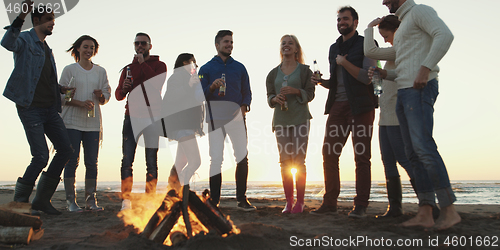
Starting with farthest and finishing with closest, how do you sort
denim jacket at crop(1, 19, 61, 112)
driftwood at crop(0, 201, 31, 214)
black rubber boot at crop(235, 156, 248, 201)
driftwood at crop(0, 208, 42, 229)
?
black rubber boot at crop(235, 156, 248, 201) < denim jacket at crop(1, 19, 61, 112) < driftwood at crop(0, 201, 31, 214) < driftwood at crop(0, 208, 42, 229)

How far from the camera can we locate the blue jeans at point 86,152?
464cm

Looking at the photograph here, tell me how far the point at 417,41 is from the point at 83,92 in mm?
4275

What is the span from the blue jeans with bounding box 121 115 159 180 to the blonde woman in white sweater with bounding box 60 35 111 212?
47 centimetres

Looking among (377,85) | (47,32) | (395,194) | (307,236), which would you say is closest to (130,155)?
(47,32)

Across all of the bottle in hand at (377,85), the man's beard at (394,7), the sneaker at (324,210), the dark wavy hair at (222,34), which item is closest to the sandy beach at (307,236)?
the sneaker at (324,210)

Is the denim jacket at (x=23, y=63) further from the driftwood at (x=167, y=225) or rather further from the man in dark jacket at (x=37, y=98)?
the driftwood at (x=167, y=225)

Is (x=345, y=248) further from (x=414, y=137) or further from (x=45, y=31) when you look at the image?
(x=45, y=31)

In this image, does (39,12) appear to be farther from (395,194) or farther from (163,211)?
(395,194)

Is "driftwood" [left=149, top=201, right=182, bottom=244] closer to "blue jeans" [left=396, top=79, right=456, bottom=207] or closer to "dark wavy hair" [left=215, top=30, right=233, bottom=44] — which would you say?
"blue jeans" [left=396, top=79, right=456, bottom=207]

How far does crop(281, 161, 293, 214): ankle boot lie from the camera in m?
4.48

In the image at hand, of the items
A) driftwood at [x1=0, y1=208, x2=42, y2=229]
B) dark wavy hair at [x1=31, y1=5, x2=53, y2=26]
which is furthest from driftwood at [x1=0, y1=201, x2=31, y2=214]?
dark wavy hair at [x1=31, y1=5, x2=53, y2=26]

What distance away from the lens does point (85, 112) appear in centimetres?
476

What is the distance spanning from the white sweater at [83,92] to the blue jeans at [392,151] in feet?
12.4

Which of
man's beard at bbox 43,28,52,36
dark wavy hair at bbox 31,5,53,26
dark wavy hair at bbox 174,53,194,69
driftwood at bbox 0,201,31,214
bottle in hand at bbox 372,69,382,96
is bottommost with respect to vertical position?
driftwood at bbox 0,201,31,214
